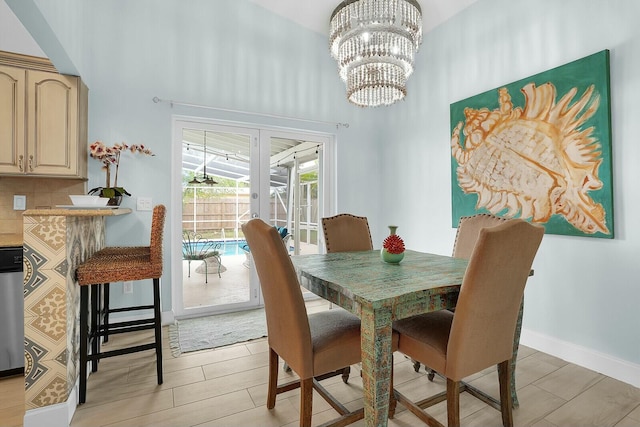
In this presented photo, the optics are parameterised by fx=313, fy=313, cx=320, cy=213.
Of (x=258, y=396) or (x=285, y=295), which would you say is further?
(x=258, y=396)

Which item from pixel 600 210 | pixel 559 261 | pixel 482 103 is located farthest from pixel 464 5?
pixel 559 261

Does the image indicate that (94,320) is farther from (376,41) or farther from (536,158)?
(536,158)

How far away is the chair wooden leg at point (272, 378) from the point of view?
65.8 inches

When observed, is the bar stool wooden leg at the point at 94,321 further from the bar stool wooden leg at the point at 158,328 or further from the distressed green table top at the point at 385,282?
the distressed green table top at the point at 385,282

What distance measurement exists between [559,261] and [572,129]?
0.98 m

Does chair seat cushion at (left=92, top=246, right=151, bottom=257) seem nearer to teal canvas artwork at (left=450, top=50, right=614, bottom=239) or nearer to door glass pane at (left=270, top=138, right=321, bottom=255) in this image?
door glass pane at (left=270, top=138, right=321, bottom=255)

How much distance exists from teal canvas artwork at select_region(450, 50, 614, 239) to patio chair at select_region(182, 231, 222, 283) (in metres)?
2.62

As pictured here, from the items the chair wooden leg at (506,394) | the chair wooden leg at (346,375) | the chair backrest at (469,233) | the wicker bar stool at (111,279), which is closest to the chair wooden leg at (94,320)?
the wicker bar stool at (111,279)

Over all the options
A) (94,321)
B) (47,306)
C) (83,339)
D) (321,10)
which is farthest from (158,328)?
(321,10)

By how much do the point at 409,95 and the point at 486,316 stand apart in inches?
119

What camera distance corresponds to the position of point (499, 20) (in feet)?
9.08

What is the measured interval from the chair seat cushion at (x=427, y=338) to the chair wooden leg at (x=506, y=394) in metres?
0.31

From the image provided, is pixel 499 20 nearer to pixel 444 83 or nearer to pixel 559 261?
pixel 444 83

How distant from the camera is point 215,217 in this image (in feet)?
11.1
